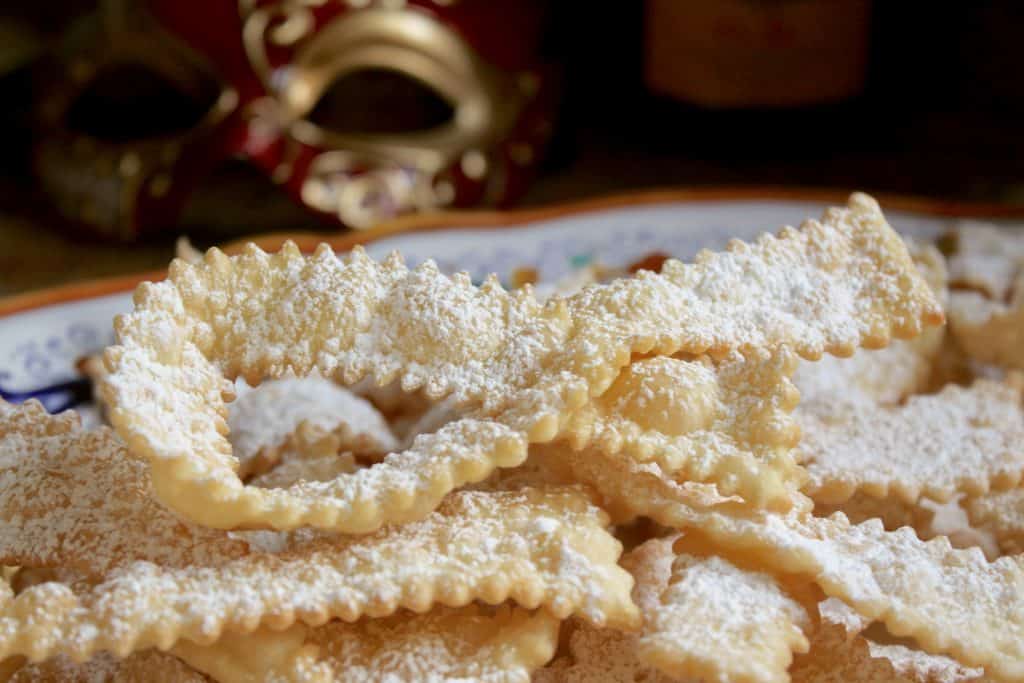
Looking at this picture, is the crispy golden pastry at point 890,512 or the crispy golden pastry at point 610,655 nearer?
the crispy golden pastry at point 610,655

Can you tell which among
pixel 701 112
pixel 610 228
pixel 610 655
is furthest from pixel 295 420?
pixel 701 112

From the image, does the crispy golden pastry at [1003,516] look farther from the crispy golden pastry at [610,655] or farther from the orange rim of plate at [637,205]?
the orange rim of plate at [637,205]

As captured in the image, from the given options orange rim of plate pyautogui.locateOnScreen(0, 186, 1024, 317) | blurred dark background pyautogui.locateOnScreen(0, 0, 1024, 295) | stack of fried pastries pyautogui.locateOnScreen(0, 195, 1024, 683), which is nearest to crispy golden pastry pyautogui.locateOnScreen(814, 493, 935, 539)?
stack of fried pastries pyautogui.locateOnScreen(0, 195, 1024, 683)

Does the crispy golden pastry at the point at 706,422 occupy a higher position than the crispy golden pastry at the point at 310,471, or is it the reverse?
the crispy golden pastry at the point at 706,422

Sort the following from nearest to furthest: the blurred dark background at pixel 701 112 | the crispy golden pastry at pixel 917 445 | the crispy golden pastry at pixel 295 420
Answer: the crispy golden pastry at pixel 917 445, the crispy golden pastry at pixel 295 420, the blurred dark background at pixel 701 112

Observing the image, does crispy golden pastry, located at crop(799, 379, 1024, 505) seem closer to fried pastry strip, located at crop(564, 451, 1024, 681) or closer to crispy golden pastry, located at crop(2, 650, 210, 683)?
fried pastry strip, located at crop(564, 451, 1024, 681)

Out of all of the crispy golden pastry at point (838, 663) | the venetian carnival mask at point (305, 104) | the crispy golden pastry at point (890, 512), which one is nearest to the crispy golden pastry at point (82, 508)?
the crispy golden pastry at point (838, 663)

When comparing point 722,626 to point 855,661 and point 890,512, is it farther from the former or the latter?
point 890,512

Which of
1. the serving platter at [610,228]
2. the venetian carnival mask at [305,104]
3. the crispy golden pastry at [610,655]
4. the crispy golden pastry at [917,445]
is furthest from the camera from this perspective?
the venetian carnival mask at [305,104]
